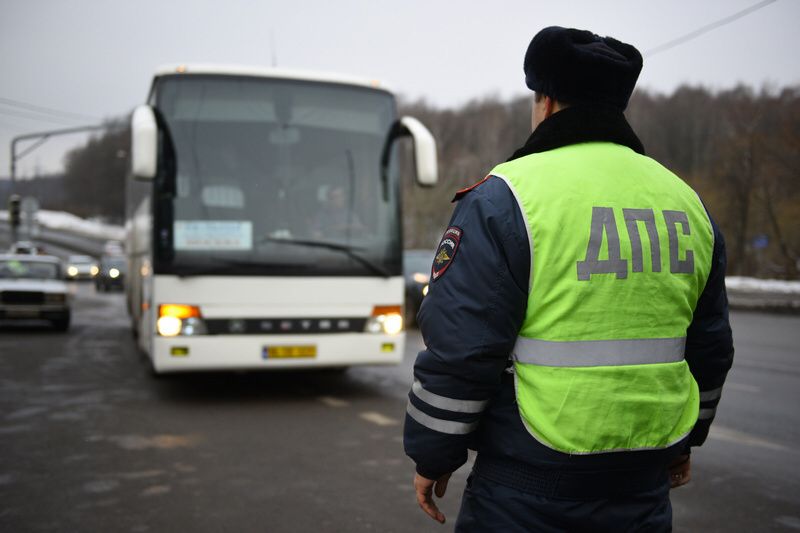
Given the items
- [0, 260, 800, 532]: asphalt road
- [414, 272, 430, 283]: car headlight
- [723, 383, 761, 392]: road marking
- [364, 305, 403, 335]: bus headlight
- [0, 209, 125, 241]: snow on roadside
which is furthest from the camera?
[0, 209, 125, 241]: snow on roadside

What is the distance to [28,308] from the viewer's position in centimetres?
1634

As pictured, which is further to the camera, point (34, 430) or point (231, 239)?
point (231, 239)

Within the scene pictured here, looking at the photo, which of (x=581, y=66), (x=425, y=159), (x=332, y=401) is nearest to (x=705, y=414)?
(x=581, y=66)

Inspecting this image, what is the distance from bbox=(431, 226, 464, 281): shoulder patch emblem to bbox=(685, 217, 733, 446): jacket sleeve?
2.58 ft

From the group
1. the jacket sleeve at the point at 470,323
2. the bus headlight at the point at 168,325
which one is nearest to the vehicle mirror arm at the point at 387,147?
the bus headlight at the point at 168,325

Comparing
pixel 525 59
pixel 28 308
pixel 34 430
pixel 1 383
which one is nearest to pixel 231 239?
pixel 34 430

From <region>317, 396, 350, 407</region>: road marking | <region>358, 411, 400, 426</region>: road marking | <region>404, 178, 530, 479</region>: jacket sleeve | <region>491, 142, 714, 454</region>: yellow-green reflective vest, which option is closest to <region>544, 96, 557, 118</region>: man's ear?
<region>491, 142, 714, 454</region>: yellow-green reflective vest

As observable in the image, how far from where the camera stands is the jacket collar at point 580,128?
2.20m

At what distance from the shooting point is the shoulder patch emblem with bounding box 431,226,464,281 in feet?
7.08

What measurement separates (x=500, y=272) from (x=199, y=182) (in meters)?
6.43

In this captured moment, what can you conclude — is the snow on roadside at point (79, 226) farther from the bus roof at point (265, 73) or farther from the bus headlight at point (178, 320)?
the bus headlight at point (178, 320)

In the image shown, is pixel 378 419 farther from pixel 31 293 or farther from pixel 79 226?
pixel 79 226

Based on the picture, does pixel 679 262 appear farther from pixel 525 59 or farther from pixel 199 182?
pixel 199 182

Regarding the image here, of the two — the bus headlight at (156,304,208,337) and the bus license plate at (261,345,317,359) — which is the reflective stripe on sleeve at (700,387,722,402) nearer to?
the bus license plate at (261,345,317,359)
